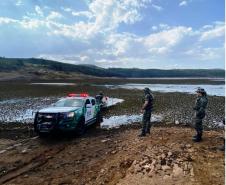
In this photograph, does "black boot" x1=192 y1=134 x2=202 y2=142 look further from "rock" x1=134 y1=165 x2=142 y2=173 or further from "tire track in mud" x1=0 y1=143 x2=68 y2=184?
"tire track in mud" x1=0 y1=143 x2=68 y2=184

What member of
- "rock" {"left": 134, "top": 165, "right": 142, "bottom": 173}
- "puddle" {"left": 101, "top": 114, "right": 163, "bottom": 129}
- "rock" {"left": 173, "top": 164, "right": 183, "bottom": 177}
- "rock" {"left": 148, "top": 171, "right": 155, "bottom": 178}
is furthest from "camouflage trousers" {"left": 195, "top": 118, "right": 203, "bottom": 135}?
"puddle" {"left": 101, "top": 114, "right": 163, "bottom": 129}

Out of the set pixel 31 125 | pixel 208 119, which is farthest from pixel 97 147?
pixel 208 119

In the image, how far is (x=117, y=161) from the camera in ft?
42.2

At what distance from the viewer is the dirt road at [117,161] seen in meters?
10.8

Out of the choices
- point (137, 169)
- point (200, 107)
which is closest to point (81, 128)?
point (200, 107)

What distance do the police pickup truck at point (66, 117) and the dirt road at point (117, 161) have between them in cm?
69

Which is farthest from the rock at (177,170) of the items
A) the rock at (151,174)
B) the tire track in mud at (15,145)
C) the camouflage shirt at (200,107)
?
the tire track in mud at (15,145)

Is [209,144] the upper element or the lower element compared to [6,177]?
upper

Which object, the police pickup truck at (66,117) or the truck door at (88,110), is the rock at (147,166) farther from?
the truck door at (88,110)

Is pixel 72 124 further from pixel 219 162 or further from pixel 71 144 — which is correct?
pixel 219 162

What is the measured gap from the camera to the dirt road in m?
10.8

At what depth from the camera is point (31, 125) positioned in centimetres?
2289

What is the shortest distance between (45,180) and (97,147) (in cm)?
421

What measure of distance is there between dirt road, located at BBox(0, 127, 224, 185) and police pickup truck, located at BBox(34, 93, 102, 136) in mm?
689
